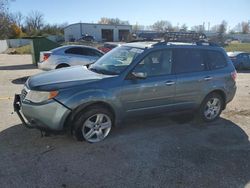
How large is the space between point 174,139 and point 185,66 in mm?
1489

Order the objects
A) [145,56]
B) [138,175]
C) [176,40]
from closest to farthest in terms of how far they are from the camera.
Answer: [138,175] < [145,56] < [176,40]

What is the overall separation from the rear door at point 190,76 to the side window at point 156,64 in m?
0.17

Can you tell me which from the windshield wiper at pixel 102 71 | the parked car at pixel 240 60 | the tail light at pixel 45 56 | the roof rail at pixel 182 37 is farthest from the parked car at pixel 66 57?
the parked car at pixel 240 60

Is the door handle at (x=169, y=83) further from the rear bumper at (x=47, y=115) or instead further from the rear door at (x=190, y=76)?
the rear bumper at (x=47, y=115)

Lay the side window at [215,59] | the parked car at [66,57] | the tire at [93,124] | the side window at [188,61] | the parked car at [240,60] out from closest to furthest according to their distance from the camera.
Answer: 1. the tire at [93,124]
2. the side window at [188,61]
3. the side window at [215,59]
4. the parked car at [66,57]
5. the parked car at [240,60]

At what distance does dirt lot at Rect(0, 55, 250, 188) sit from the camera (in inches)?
133

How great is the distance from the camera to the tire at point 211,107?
566cm

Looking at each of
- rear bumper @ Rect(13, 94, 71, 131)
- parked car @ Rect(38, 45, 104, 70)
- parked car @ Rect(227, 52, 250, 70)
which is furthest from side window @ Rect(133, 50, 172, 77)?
parked car @ Rect(227, 52, 250, 70)

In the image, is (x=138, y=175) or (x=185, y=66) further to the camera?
(x=185, y=66)

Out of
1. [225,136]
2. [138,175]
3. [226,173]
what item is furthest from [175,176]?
→ [225,136]

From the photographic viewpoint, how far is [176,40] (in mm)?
5500

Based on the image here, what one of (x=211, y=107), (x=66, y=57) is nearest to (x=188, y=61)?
(x=211, y=107)

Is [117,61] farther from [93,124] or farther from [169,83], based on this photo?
[93,124]

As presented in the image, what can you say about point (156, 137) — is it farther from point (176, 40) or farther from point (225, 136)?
point (176, 40)
